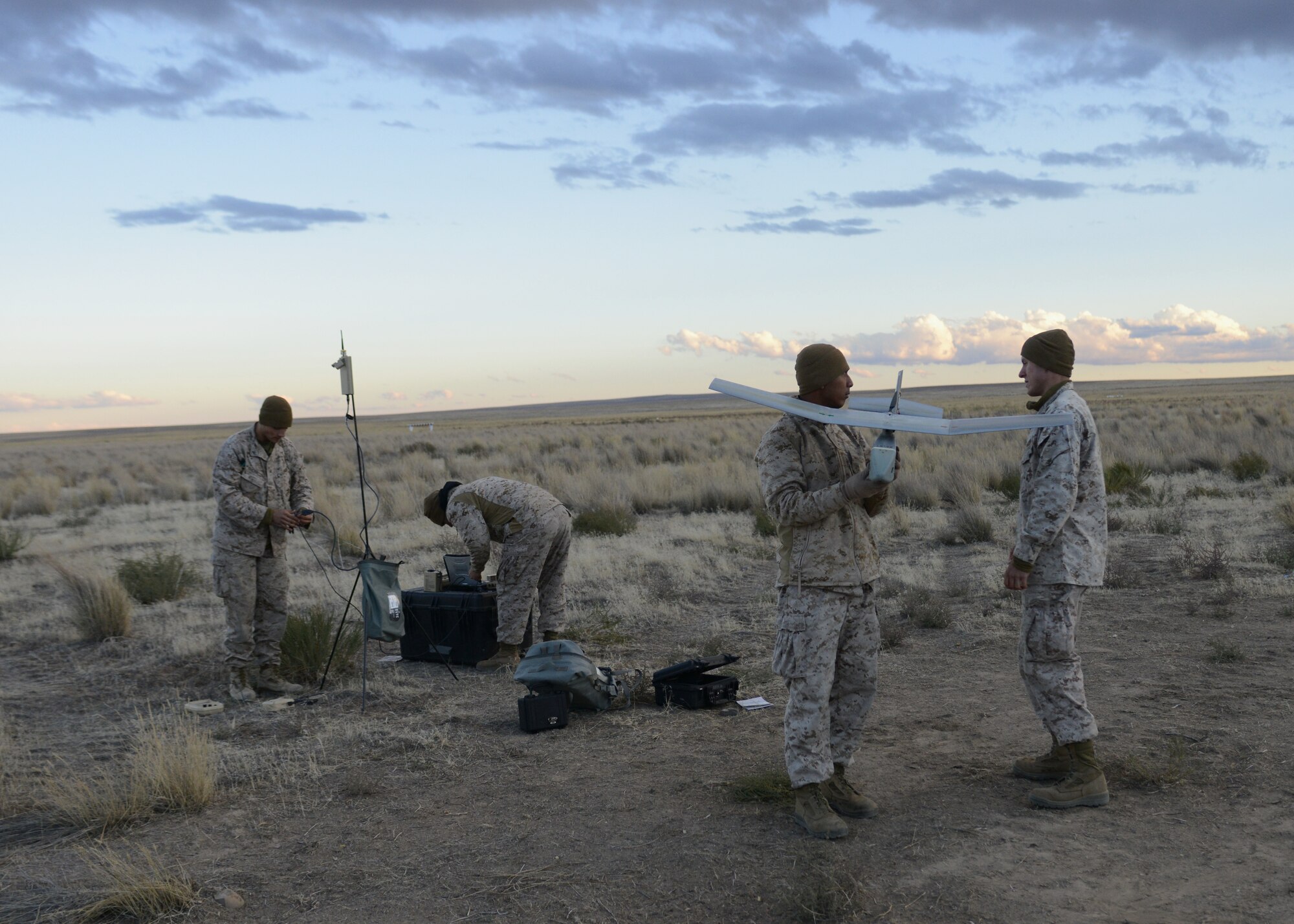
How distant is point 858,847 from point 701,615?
557 cm

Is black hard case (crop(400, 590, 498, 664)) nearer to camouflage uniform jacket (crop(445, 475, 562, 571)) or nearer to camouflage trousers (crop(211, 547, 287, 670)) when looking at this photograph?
camouflage uniform jacket (crop(445, 475, 562, 571))

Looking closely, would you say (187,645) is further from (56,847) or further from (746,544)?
(746,544)

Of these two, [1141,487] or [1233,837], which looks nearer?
[1233,837]

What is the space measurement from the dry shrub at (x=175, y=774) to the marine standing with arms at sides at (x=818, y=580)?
2.99 meters

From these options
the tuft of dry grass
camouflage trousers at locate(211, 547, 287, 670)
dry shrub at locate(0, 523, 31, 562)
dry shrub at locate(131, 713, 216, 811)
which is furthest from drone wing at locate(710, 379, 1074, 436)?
dry shrub at locate(0, 523, 31, 562)

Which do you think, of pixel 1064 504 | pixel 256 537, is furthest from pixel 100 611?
pixel 1064 504

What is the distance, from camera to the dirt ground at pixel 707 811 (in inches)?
158

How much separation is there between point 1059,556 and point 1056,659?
47 centimetres

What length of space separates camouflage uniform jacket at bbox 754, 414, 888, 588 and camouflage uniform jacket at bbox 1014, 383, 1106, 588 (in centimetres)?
70

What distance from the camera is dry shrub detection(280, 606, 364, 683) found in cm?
799

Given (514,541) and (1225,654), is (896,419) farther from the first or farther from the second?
(1225,654)

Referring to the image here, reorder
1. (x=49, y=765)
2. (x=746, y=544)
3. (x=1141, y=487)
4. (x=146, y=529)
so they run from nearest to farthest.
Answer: (x=49, y=765)
(x=746, y=544)
(x=1141, y=487)
(x=146, y=529)

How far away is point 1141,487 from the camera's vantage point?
16.6m

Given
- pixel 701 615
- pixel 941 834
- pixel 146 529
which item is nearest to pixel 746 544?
pixel 701 615
